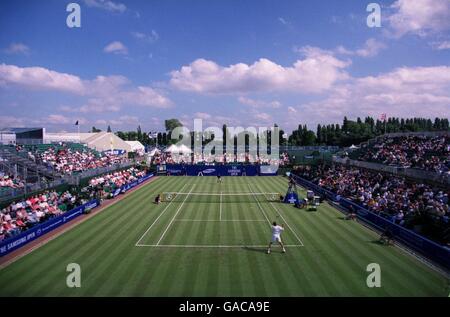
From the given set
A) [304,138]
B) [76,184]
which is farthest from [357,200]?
[304,138]

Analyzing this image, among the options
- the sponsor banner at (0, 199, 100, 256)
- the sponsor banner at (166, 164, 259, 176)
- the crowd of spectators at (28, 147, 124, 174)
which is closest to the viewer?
the sponsor banner at (0, 199, 100, 256)

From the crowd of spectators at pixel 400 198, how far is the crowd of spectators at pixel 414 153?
2.56 m

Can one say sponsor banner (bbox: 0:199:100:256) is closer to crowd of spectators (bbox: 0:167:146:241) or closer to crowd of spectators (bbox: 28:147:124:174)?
crowd of spectators (bbox: 0:167:146:241)

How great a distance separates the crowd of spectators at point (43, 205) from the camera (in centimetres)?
2122

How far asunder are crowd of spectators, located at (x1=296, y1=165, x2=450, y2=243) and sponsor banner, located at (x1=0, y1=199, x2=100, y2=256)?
22.1 meters

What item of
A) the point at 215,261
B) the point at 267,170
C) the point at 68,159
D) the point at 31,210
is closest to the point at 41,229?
the point at 31,210

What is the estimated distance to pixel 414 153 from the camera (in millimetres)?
40812

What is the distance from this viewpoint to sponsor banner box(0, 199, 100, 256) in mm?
18641

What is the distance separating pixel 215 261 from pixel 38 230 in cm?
1196

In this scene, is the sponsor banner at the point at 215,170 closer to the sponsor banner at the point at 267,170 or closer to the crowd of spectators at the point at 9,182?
the sponsor banner at the point at 267,170

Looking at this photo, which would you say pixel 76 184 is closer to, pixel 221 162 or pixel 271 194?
pixel 271 194

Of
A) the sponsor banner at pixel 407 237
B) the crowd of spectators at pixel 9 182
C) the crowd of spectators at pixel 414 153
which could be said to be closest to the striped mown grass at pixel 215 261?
the sponsor banner at pixel 407 237

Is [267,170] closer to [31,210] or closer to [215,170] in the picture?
[215,170]

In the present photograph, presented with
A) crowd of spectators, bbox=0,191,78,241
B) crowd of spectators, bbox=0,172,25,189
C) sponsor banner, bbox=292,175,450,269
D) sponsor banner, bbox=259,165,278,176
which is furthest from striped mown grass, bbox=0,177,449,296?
sponsor banner, bbox=259,165,278,176
